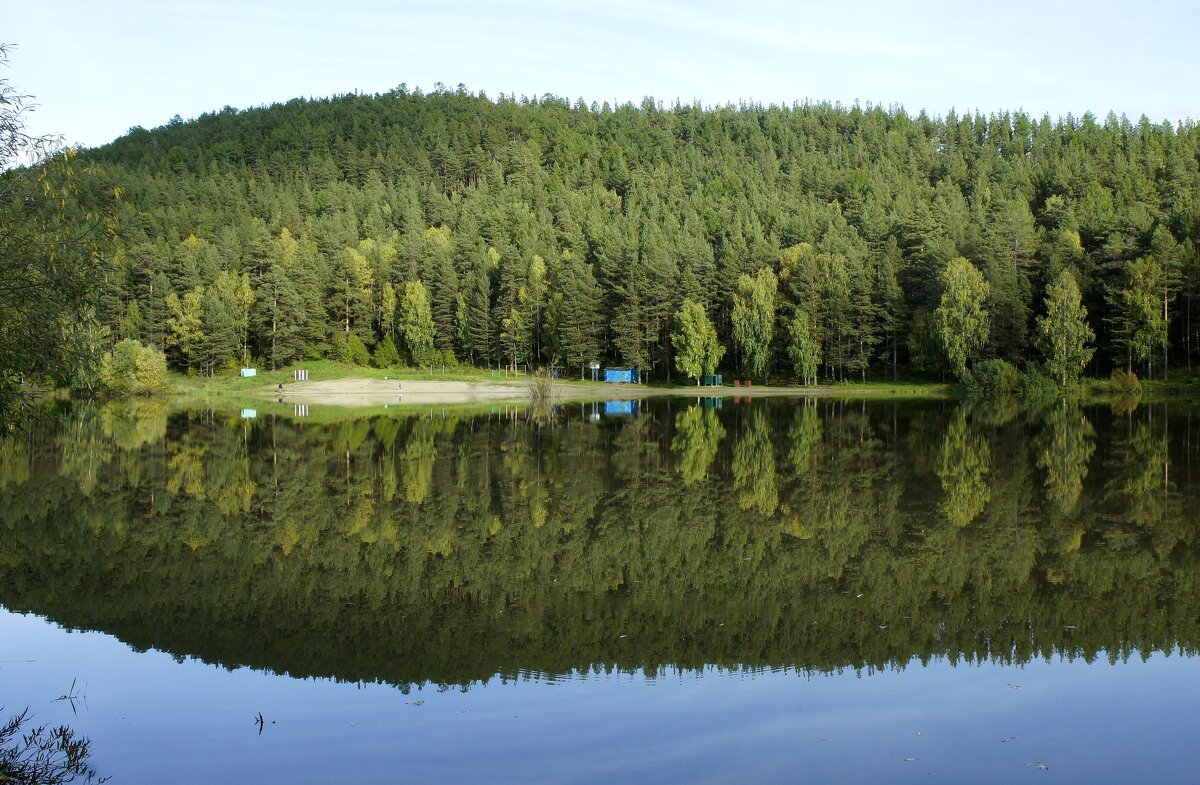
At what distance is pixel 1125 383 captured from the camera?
68.6 m

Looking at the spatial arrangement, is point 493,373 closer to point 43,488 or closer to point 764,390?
point 764,390

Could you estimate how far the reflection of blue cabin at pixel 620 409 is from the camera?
173 ft

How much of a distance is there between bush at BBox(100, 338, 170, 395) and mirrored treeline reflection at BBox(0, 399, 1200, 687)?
48.2 m

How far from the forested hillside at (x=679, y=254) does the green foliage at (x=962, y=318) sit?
21cm

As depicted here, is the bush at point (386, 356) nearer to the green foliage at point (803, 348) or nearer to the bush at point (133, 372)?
the bush at point (133, 372)

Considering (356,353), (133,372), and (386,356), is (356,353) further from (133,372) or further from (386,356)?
(133,372)

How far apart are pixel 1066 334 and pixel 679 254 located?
36.2 meters

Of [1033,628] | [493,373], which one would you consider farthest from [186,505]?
[493,373]

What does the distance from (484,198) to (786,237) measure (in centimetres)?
5254

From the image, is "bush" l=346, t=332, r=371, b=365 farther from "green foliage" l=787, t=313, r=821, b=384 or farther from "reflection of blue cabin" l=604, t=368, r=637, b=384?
"green foliage" l=787, t=313, r=821, b=384

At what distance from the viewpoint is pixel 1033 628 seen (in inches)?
452

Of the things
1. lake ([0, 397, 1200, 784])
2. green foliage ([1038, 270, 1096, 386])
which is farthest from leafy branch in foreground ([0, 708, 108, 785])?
green foliage ([1038, 270, 1096, 386])

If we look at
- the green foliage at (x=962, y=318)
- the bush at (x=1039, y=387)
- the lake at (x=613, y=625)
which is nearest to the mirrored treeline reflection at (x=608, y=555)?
the lake at (x=613, y=625)

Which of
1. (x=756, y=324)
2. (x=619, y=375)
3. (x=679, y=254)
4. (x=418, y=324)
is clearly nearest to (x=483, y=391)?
(x=619, y=375)
